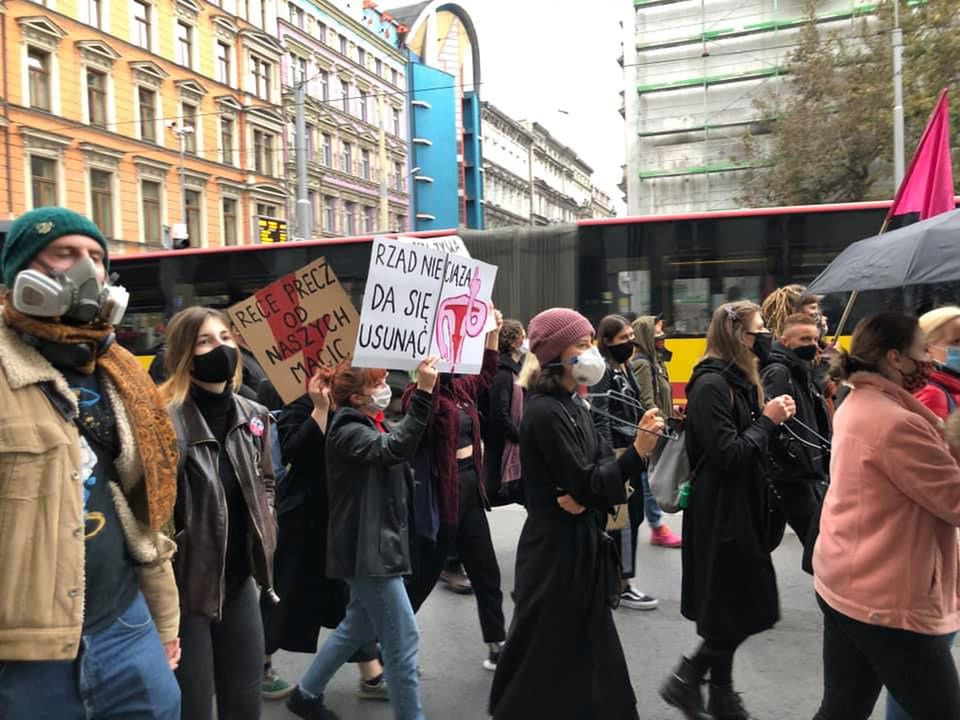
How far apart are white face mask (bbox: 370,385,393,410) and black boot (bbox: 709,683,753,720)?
6.11 feet

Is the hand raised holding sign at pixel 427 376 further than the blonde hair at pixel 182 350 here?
Yes

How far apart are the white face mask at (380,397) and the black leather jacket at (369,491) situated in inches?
4.2

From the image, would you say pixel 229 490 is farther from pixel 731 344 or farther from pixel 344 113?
pixel 344 113

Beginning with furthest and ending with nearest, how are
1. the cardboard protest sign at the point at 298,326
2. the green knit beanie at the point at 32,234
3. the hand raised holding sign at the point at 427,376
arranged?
1. the cardboard protest sign at the point at 298,326
2. the hand raised holding sign at the point at 427,376
3. the green knit beanie at the point at 32,234

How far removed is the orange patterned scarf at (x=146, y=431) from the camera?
7.22 ft

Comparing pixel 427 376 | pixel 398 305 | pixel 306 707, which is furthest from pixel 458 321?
pixel 306 707

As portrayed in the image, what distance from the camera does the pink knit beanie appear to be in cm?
338

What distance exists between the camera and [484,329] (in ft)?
14.1

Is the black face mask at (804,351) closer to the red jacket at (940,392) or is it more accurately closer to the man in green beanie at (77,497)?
the red jacket at (940,392)

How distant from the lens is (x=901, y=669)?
8.79 ft

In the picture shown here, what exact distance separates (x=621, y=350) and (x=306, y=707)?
8.92 feet

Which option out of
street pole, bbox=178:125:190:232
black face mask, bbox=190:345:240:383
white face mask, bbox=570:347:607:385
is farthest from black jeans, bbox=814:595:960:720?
street pole, bbox=178:125:190:232

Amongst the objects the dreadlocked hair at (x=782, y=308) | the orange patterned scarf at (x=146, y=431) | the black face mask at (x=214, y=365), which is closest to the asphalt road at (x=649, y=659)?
the dreadlocked hair at (x=782, y=308)

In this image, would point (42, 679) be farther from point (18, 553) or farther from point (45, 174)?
point (45, 174)
